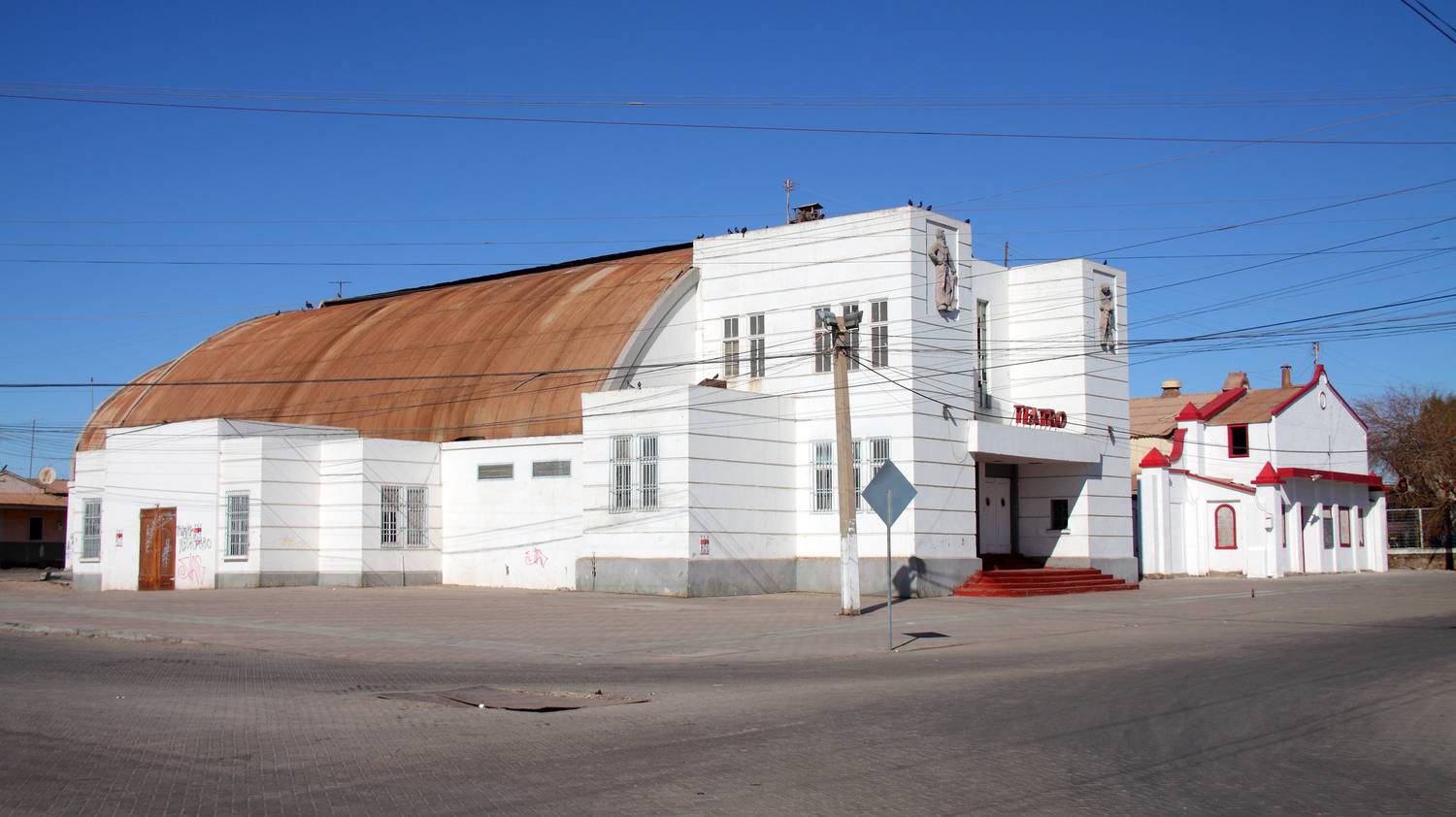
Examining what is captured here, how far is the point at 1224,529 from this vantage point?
4584cm

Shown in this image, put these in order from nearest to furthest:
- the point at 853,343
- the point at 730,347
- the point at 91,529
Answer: the point at 853,343 → the point at 730,347 → the point at 91,529

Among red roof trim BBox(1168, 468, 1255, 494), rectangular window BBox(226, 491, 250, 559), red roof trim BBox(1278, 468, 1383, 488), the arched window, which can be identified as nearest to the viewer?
rectangular window BBox(226, 491, 250, 559)

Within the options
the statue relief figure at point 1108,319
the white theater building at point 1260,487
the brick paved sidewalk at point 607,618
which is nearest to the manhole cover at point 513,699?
the brick paved sidewalk at point 607,618

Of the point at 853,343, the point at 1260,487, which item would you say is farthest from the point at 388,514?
the point at 1260,487

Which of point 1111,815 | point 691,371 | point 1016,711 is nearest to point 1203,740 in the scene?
point 1016,711

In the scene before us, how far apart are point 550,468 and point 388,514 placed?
5246 mm

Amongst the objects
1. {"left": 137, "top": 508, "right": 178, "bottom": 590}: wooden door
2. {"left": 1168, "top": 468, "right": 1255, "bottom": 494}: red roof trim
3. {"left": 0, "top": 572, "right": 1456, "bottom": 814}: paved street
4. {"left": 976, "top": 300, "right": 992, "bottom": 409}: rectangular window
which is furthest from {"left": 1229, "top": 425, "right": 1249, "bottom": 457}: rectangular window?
{"left": 137, "top": 508, "right": 178, "bottom": 590}: wooden door

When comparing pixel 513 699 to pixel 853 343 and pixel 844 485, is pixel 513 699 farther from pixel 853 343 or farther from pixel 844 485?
pixel 853 343

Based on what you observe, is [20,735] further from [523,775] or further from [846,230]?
[846,230]

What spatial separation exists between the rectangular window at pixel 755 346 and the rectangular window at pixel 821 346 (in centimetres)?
183

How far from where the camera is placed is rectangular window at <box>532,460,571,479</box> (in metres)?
33.0

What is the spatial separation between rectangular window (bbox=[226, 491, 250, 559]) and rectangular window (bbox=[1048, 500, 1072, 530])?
22390mm

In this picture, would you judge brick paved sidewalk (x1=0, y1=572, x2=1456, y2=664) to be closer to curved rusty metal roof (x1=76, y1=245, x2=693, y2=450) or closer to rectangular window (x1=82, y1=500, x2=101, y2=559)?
rectangular window (x1=82, y1=500, x2=101, y2=559)

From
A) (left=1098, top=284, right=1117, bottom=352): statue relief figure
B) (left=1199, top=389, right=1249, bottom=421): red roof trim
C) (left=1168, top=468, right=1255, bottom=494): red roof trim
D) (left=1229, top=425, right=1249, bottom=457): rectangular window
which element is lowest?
(left=1168, top=468, right=1255, bottom=494): red roof trim
